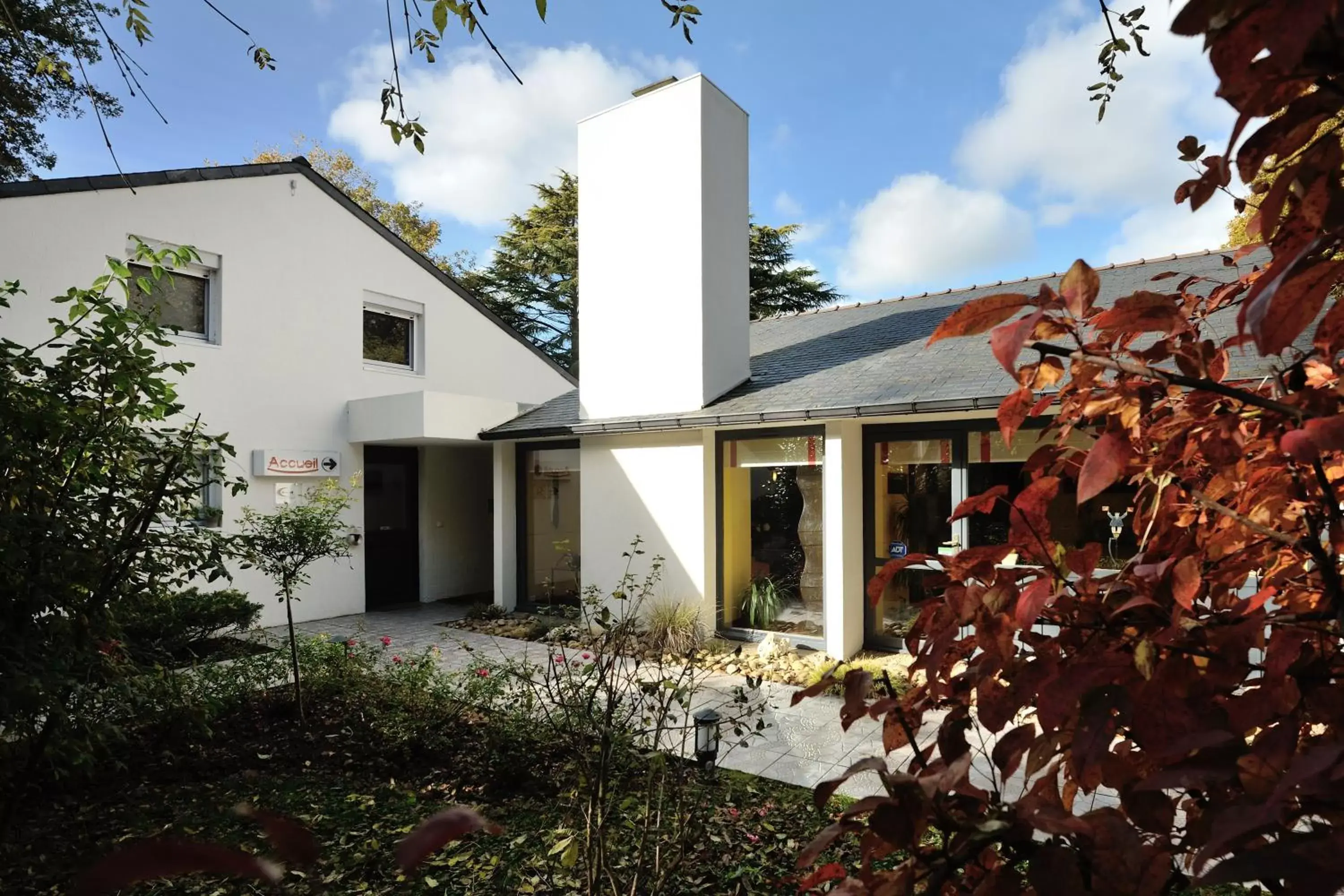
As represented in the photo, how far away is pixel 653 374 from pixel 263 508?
592 cm

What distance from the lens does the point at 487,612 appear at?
34.1ft

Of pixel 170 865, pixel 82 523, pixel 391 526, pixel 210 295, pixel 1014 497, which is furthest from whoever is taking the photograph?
pixel 391 526

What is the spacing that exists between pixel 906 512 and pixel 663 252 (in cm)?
444

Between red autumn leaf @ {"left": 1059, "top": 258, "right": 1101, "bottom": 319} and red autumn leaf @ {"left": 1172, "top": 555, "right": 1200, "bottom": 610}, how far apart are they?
328 mm

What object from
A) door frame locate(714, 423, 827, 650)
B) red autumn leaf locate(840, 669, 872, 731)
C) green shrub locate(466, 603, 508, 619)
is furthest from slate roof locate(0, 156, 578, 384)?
red autumn leaf locate(840, 669, 872, 731)

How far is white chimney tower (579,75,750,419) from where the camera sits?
29.2 feet

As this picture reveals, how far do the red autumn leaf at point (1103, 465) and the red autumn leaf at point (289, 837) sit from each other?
79cm

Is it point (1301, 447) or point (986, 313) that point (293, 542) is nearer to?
point (986, 313)

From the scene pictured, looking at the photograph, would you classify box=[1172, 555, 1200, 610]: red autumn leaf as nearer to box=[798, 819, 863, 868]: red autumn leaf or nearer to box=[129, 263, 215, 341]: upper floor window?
box=[798, 819, 863, 868]: red autumn leaf

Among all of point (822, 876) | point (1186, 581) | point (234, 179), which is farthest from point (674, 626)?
point (234, 179)

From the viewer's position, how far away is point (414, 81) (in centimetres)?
327

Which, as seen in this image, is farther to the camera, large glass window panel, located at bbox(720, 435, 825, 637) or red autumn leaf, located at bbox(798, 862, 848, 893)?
large glass window panel, located at bbox(720, 435, 825, 637)

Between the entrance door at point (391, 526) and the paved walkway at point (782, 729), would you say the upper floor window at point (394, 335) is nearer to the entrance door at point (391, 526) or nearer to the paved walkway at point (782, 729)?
the entrance door at point (391, 526)

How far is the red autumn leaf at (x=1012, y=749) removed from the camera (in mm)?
888
